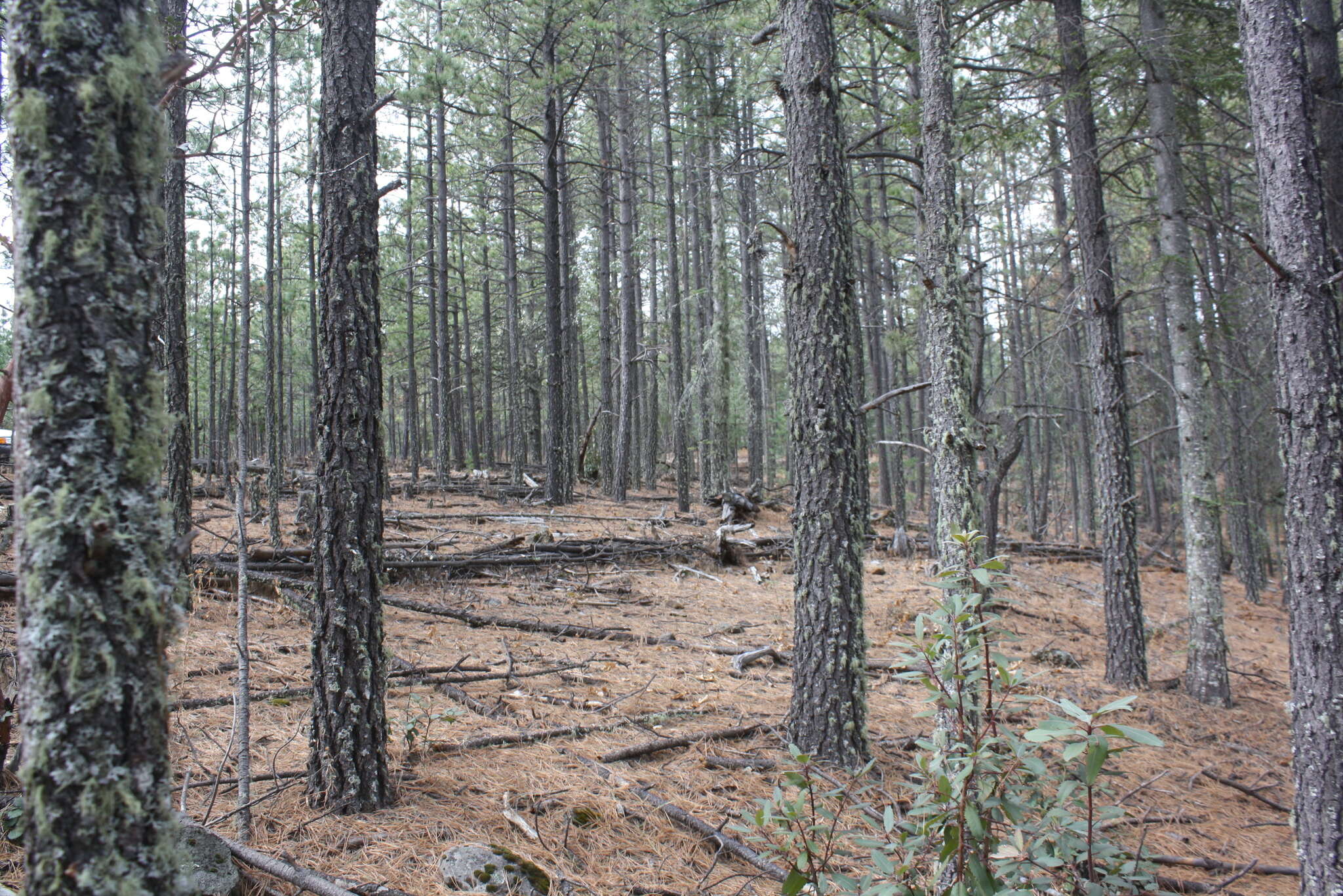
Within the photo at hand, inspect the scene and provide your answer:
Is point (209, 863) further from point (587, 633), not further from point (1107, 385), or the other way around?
point (1107, 385)

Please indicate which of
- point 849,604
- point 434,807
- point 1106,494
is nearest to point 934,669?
point 849,604

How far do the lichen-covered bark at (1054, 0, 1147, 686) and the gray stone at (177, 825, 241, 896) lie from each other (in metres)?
7.44

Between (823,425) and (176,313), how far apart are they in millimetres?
5900

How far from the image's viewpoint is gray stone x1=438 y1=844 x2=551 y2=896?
114 inches

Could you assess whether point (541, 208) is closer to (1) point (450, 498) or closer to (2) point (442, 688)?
(1) point (450, 498)

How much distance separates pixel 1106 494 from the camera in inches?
294

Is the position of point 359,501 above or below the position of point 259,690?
above

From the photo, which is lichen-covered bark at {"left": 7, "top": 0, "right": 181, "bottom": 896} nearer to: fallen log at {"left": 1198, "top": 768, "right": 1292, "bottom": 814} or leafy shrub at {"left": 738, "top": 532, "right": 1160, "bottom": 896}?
leafy shrub at {"left": 738, "top": 532, "right": 1160, "bottom": 896}

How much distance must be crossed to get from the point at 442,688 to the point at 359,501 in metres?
2.17

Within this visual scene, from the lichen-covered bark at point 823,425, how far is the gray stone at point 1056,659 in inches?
176

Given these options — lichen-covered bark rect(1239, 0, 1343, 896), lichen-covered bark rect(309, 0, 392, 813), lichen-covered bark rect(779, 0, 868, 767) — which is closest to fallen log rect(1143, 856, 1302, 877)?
lichen-covered bark rect(1239, 0, 1343, 896)

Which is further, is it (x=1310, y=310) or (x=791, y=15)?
(x=791, y=15)

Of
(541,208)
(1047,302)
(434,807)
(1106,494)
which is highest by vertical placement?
(541,208)

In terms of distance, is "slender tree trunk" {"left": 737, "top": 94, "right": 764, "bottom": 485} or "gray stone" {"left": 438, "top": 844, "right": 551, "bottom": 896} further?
"slender tree trunk" {"left": 737, "top": 94, "right": 764, "bottom": 485}
